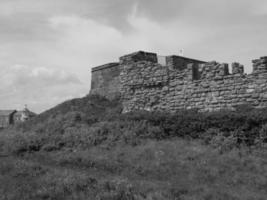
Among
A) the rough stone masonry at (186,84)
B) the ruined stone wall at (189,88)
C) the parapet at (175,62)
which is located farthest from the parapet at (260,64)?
the parapet at (175,62)

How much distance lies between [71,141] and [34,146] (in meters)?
1.70

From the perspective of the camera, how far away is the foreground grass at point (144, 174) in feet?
23.8

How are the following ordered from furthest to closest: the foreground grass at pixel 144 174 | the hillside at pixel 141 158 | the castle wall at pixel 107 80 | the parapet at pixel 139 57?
the castle wall at pixel 107 80
the parapet at pixel 139 57
the hillside at pixel 141 158
the foreground grass at pixel 144 174

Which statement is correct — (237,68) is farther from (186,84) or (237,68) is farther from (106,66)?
(106,66)

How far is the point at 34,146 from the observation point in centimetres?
1429

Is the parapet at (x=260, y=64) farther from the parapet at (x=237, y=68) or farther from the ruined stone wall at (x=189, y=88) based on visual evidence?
the parapet at (x=237, y=68)

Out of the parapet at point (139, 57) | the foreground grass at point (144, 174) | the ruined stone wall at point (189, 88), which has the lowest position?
the foreground grass at point (144, 174)

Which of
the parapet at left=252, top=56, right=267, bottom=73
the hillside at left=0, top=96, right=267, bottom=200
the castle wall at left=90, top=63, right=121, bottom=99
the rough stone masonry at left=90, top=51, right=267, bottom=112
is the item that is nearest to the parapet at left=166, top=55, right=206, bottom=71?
the rough stone masonry at left=90, top=51, right=267, bottom=112

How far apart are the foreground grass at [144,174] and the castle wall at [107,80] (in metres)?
8.20

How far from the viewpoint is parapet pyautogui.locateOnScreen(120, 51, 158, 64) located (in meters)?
17.0

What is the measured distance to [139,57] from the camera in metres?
17.1

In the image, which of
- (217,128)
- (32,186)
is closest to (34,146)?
(32,186)

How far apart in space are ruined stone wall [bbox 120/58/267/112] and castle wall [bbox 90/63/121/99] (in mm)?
3062

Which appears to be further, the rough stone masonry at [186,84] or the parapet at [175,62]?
the parapet at [175,62]
